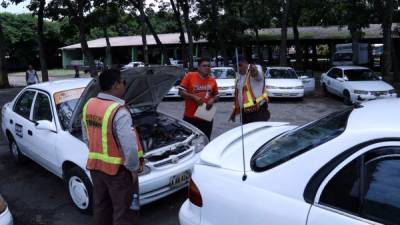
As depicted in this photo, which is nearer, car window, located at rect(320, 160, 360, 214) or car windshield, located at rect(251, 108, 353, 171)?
car window, located at rect(320, 160, 360, 214)

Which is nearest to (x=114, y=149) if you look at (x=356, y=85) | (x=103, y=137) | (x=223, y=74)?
(x=103, y=137)

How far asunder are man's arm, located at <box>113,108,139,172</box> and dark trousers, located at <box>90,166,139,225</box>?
6.0 inches

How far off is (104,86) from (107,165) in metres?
0.66

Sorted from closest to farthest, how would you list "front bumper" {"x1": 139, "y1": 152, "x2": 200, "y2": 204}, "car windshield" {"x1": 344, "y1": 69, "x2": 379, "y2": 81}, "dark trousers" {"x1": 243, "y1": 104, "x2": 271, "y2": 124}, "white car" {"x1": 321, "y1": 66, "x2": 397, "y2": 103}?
1. "front bumper" {"x1": 139, "y1": 152, "x2": 200, "y2": 204}
2. "dark trousers" {"x1": 243, "y1": 104, "x2": 271, "y2": 124}
3. "white car" {"x1": 321, "y1": 66, "x2": 397, "y2": 103}
4. "car windshield" {"x1": 344, "y1": 69, "x2": 379, "y2": 81}

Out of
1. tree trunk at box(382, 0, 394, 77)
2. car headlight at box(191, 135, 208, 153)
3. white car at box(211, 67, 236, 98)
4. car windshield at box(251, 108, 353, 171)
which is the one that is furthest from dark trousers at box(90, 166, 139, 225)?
tree trunk at box(382, 0, 394, 77)

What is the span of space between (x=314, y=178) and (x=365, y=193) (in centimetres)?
27

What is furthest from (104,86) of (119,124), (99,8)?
(99,8)

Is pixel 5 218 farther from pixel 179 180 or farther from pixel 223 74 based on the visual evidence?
pixel 223 74

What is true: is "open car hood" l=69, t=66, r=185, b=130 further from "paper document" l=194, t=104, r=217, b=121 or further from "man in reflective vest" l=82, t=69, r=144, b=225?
"man in reflective vest" l=82, t=69, r=144, b=225

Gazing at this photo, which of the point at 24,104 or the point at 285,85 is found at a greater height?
the point at 24,104

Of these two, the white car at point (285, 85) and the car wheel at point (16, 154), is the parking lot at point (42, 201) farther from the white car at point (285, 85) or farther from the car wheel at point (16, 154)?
the white car at point (285, 85)

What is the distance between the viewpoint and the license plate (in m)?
4.94

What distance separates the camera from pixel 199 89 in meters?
6.12

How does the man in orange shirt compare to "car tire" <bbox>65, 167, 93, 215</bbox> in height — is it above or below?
above
